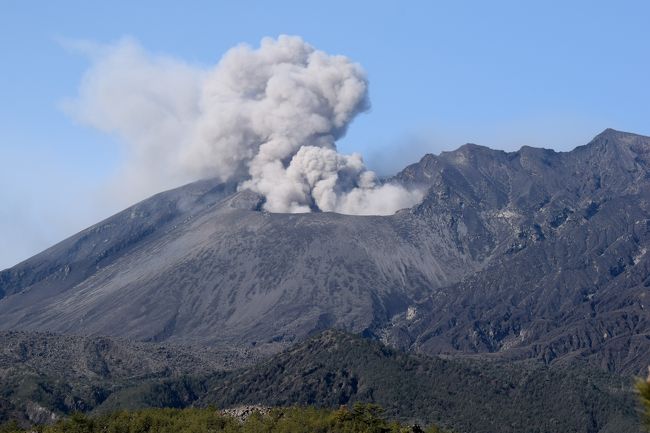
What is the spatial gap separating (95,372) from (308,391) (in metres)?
39.5

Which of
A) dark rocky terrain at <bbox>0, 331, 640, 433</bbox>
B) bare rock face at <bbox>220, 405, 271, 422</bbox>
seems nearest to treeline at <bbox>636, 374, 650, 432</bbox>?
bare rock face at <bbox>220, 405, 271, 422</bbox>

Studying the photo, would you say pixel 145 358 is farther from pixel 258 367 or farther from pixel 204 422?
pixel 204 422

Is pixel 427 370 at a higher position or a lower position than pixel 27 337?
lower

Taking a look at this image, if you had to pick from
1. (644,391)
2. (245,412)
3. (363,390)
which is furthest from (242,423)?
(363,390)

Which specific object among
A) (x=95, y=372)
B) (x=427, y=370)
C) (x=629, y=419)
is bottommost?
(x=629, y=419)

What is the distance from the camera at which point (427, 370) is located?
500 feet

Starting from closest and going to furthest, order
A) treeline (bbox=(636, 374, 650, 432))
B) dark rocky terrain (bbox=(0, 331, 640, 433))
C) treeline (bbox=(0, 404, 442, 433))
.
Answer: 1. treeline (bbox=(636, 374, 650, 432))
2. treeline (bbox=(0, 404, 442, 433))
3. dark rocky terrain (bbox=(0, 331, 640, 433))

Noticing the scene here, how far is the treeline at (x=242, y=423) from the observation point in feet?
252

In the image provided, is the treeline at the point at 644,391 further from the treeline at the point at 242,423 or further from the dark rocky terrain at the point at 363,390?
the dark rocky terrain at the point at 363,390

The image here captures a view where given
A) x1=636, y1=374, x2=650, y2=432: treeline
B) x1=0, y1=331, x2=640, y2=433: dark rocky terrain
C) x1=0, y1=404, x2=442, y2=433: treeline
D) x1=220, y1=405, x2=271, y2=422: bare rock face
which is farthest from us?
x1=0, y1=331, x2=640, y2=433: dark rocky terrain

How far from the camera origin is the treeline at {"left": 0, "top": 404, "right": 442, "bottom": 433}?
76.8m

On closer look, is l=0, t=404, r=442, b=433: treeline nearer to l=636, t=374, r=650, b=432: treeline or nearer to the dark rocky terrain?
l=636, t=374, r=650, b=432: treeline

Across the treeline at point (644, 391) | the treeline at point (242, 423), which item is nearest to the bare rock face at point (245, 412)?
the treeline at point (242, 423)

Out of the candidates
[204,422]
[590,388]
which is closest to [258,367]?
[590,388]
